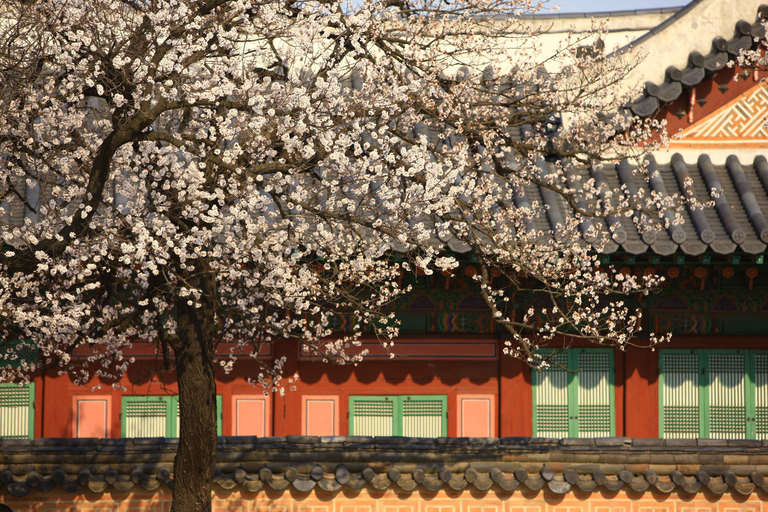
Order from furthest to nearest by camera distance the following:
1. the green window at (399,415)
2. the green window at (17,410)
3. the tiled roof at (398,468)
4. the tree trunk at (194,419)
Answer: the green window at (399,415) → the green window at (17,410) → the tiled roof at (398,468) → the tree trunk at (194,419)

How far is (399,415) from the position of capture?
12.2m

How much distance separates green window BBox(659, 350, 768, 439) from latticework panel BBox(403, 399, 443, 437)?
9.78 feet

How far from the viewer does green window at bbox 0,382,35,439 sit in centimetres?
1176

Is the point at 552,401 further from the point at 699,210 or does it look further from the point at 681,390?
the point at 699,210

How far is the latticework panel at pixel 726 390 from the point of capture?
12.2m

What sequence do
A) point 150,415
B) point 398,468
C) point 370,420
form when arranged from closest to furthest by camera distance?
point 398,468
point 150,415
point 370,420

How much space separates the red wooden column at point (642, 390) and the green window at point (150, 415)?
546cm

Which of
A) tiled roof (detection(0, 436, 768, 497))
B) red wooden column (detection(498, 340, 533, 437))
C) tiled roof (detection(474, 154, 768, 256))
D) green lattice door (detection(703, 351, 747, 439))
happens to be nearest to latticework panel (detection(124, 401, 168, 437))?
tiled roof (detection(0, 436, 768, 497))

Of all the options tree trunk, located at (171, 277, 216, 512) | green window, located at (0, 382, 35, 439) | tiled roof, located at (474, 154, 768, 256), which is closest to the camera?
tree trunk, located at (171, 277, 216, 512)

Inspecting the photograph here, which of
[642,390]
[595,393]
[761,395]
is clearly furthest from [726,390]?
[595,393]

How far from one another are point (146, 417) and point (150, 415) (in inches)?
2.3

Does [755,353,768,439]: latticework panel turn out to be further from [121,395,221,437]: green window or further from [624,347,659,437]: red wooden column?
[121,395,221,437]: green window

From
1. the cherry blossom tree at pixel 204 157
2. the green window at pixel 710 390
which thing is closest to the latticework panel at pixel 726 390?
the green window at pixel 710 390

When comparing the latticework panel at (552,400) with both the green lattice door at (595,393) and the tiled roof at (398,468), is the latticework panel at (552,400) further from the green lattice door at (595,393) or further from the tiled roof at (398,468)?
A: the tiled roof at (398,468)
